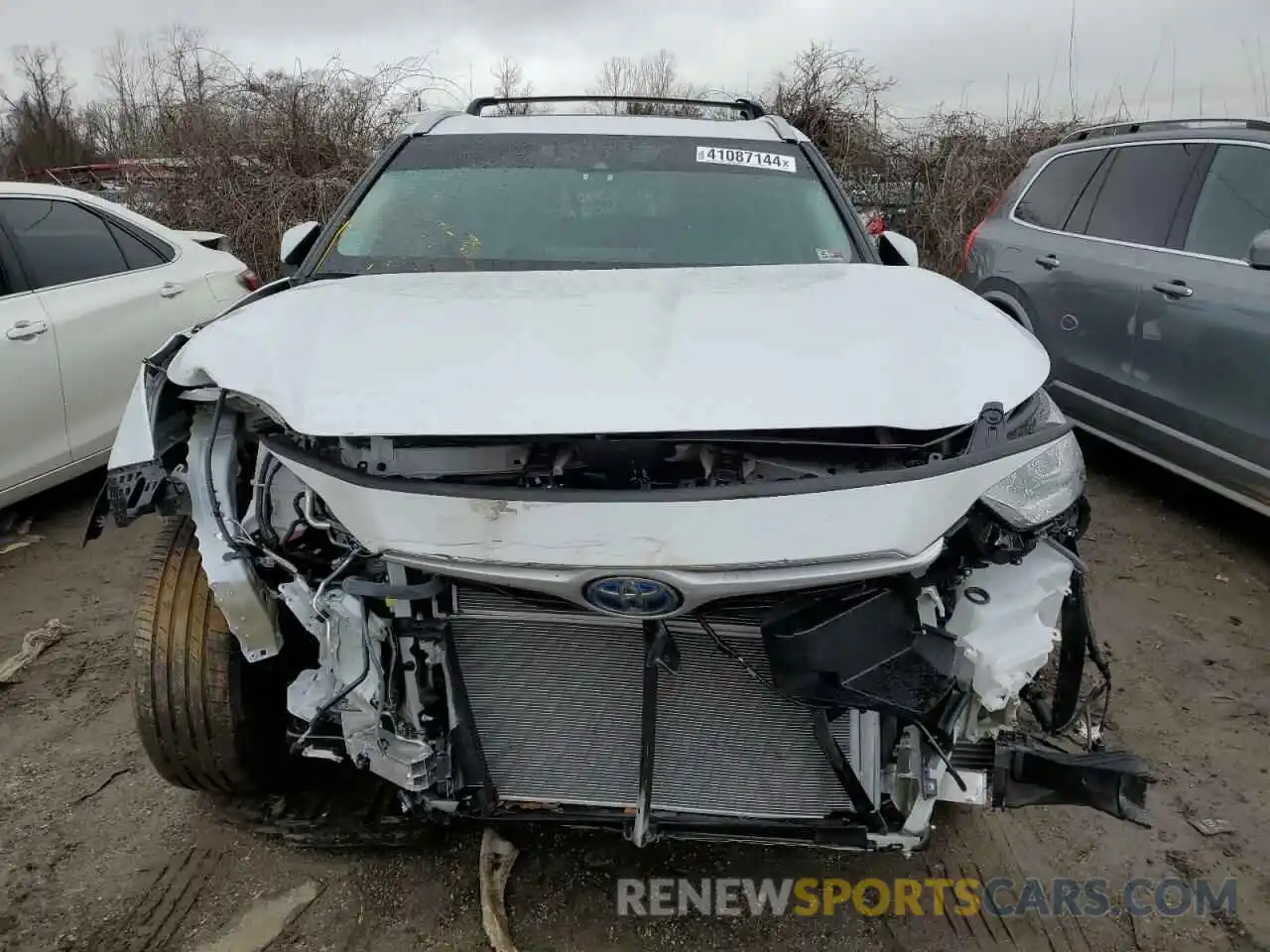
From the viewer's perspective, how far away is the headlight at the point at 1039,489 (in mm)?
1677

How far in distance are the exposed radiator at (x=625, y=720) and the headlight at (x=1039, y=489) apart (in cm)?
47

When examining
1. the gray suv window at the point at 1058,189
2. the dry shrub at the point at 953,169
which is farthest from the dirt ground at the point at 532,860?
the dry shrub at the point at 953,169

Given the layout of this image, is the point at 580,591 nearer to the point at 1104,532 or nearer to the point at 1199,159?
the point at 1104,532

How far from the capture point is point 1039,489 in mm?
1736

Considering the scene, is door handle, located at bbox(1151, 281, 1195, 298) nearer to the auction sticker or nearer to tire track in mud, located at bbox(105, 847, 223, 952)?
the auction sticker

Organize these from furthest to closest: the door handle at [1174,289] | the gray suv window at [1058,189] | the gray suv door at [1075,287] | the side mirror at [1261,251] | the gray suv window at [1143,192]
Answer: the gray suv window at [1058,189], the gray suv door at [1075,287], the gray suv window at [1143,192], the door handle at [1174,289], the side mirror at [1261,251]

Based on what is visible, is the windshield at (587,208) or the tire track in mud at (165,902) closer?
the tire track in mud at (165,902)

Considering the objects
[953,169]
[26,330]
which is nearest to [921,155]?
[953,169]

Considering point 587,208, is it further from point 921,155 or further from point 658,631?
point 921,155

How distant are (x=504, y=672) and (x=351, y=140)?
26.8ft

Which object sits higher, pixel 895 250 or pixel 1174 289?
pixel 895 250

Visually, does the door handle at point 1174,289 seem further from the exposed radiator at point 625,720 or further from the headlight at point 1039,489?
the exposed radiator at point 625,720

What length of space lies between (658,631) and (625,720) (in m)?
0.26

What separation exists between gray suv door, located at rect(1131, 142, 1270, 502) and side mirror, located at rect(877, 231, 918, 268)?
149 centimetres
